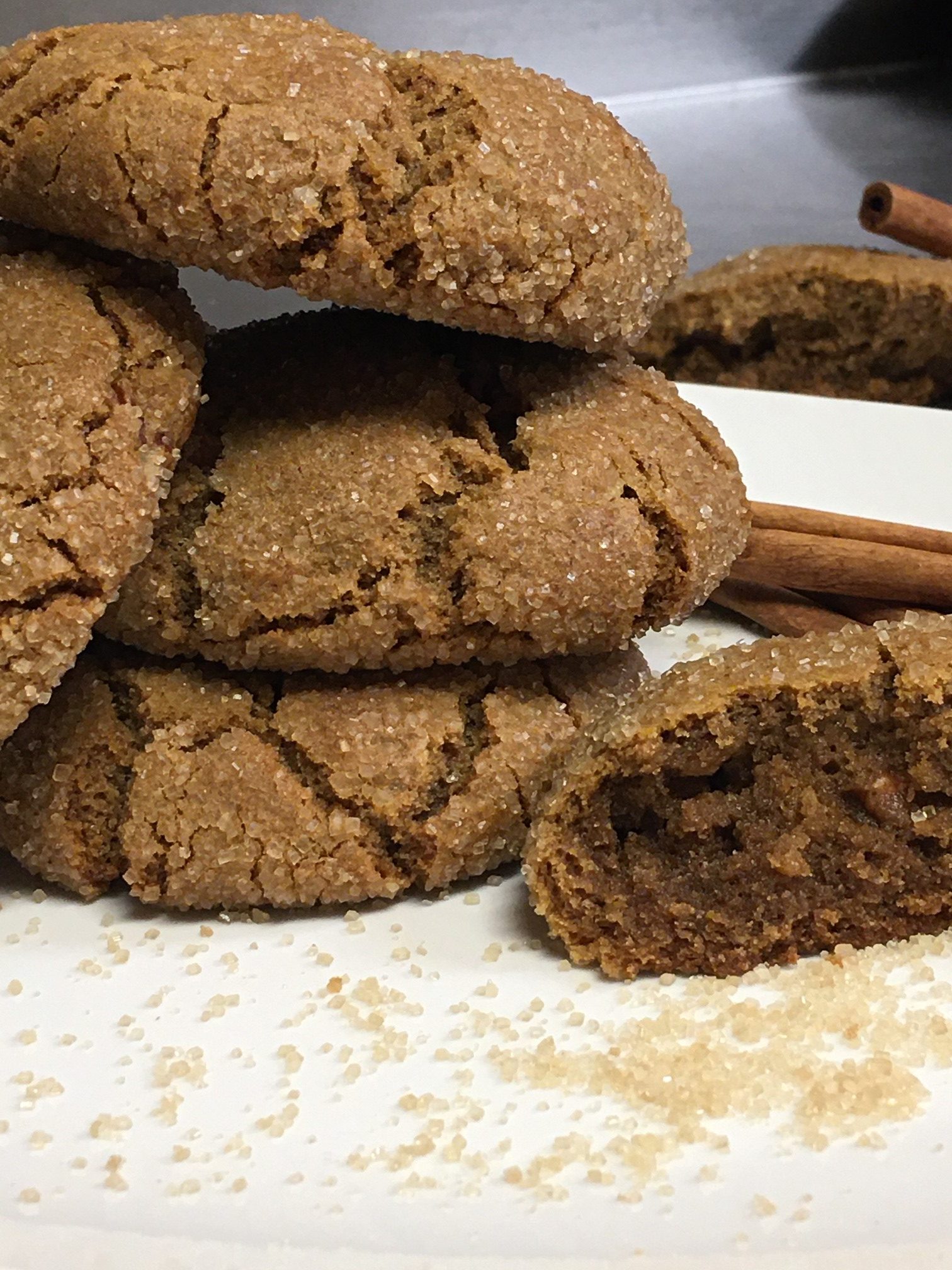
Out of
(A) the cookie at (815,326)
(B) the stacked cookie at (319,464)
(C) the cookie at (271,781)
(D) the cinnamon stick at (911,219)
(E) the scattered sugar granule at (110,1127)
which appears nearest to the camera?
(E) the scattered sugar granule at (110,1127)

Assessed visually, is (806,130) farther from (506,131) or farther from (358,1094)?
(358,1094)

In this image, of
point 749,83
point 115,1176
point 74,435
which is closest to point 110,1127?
point 115,1176

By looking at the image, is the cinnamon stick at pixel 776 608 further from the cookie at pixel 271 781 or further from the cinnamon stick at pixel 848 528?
the cookie at pixel 271 781

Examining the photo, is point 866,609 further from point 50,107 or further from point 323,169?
point 50,107

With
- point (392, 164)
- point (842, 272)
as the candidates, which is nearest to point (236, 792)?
point (392, 164)

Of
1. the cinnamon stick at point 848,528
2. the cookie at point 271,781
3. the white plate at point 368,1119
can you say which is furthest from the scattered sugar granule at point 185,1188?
the cinnamon stick at point 848,528

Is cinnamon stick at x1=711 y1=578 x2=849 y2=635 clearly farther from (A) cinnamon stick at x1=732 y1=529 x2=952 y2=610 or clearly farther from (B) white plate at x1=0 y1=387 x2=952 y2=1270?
(B) white plate at x1=0 y1=387 x2=952 y2=1270
